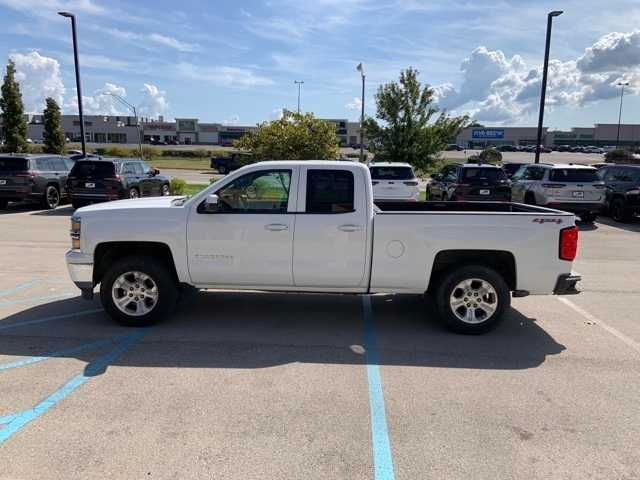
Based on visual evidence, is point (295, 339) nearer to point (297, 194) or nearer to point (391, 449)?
point (297, 194)

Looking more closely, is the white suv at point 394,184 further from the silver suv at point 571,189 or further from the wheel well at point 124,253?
the wheel well at point 124,253

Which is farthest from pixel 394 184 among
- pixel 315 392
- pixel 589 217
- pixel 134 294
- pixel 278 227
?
pixel 315 392

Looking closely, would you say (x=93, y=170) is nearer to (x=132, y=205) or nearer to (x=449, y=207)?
(x=132, y=205)

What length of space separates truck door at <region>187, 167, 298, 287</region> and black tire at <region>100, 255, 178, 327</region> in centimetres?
32

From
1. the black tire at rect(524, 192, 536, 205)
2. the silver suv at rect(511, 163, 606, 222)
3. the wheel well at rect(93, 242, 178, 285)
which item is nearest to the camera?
the wheel well at rect(93, 242, 178, 285)

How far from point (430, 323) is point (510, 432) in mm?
2439

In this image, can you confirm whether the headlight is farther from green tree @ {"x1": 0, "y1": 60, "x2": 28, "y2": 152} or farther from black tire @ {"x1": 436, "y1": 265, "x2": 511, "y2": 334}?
green tree @ {"x1": 0, "y1": 60, "x2": 28, "y2": 152}

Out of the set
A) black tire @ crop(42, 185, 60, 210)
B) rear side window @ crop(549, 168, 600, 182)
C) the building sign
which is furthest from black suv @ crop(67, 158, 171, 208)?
the building sign

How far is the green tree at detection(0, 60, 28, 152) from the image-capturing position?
29.7 meters

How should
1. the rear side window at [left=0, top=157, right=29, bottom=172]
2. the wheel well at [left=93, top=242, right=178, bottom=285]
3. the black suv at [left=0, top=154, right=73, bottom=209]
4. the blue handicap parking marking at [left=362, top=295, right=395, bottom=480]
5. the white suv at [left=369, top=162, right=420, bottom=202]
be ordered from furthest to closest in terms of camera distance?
the rear side window at [left=0, top=157, right=29, bottom=172]
the black suv at [left=0, top=154, right=73, bottom=209]
the white suv at [left=369, top=162, right=420, bottom=202]
the wheel well at [left=93, top=242, right=178, bottom=285]
the blue handicap parking marking at [left=362, top=295, right=395, bottom=480]

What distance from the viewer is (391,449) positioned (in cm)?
343

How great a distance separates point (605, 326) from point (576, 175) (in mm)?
9843

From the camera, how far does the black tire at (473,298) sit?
5484 mm

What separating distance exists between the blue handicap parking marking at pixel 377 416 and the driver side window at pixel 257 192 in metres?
1.79
